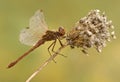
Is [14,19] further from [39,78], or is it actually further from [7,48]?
[39,78]

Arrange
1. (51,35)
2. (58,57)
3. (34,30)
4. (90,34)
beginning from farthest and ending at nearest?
(58,57) → (34,30) → (51,35) → (90,34)

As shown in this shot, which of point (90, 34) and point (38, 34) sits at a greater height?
point (38, 34)

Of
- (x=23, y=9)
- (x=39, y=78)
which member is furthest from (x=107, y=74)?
(x=23, y=9)

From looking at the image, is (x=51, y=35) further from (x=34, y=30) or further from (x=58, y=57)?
(x=58, y=57)

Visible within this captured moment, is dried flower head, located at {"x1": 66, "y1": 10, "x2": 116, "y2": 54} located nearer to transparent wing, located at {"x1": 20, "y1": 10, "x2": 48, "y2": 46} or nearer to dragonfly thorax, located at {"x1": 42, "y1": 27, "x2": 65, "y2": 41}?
dragonfly thorax, located at {"x1": 42, "y1": 27, "x2": 65, "y2": 41}

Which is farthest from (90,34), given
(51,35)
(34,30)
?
(34,30)

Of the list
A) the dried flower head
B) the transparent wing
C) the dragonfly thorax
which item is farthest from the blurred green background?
the dried flower head
